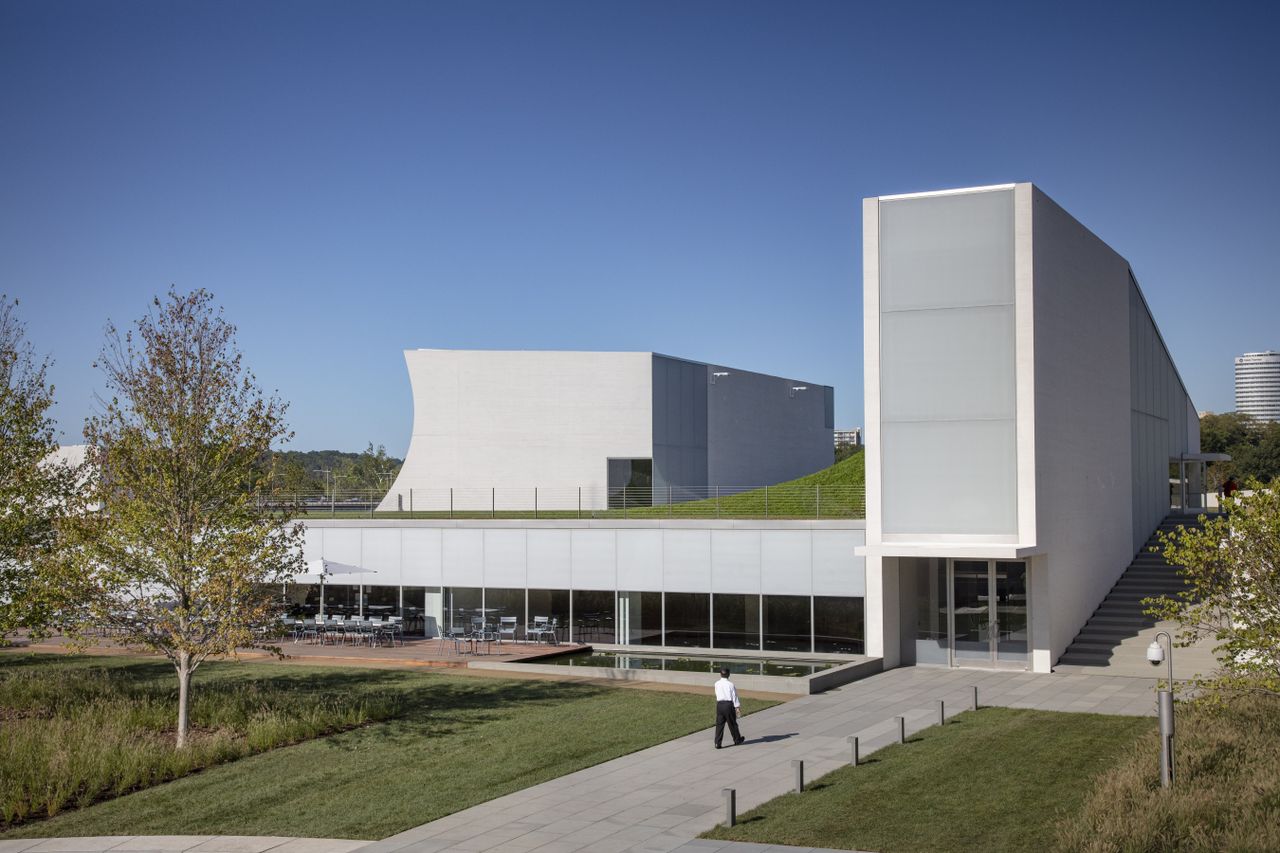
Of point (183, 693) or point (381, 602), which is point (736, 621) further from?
point (183, 693)

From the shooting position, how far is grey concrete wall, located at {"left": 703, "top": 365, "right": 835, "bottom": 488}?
5141 cm

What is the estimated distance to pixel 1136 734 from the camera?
56.7 ft

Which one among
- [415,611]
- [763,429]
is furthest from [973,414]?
[763,429]

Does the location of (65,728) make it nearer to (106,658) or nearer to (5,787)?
(5,787)

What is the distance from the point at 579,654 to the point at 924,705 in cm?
1039

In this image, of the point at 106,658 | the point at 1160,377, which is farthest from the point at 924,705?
the point at 1160,377

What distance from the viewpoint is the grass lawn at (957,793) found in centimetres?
1230

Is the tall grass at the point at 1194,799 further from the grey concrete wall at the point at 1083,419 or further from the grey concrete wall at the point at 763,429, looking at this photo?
the grey concrete wall at the point at 763,429

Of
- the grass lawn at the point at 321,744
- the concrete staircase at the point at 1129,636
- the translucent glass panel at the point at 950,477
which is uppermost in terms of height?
the translucent glass panel at the point at 950,477

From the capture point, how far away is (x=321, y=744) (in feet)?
57.9

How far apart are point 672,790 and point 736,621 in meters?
13.6

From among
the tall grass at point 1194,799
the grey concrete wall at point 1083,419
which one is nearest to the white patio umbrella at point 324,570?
the grey concrete wall at point 1083,419

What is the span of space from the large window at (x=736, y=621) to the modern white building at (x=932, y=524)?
0.05 meters

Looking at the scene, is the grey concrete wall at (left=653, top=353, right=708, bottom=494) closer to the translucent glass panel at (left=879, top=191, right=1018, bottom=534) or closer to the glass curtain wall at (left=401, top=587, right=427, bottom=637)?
the glass curtain wall at (left=401, top=587, right=427, bottom=637)
